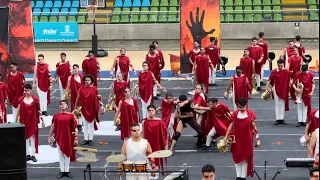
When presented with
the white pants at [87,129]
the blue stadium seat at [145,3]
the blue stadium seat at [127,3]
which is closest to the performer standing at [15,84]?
the white pants at [87,129]

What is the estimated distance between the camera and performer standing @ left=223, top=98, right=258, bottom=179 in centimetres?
1872

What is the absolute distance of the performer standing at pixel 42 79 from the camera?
26.1 meters

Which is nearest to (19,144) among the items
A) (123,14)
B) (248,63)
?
(248,63)

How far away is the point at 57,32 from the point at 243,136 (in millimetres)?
23666

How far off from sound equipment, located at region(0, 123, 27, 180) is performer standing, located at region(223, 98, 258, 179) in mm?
5438

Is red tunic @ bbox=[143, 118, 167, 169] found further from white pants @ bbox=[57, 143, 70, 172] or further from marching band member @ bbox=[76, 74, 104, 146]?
marching band member @ bbox=[76, 74, 104, 146]

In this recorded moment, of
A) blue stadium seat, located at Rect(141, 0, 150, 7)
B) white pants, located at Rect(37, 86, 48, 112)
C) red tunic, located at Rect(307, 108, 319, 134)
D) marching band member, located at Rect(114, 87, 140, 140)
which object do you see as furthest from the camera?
blue stadium seat, located at Rect(141, 0, 150, 7)

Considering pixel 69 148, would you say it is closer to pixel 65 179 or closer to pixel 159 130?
Answer: pixel 65 179

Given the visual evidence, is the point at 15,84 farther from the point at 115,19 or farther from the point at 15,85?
the point at 115,19

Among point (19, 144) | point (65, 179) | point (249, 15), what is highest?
point (249, 15)

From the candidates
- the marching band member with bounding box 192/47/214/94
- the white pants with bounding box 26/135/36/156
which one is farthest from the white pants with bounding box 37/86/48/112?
the white pants with bounding box 26/135/36/156

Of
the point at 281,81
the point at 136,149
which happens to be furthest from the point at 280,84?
the point at 136,149

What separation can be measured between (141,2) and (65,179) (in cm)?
2483

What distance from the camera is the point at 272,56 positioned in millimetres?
34906
